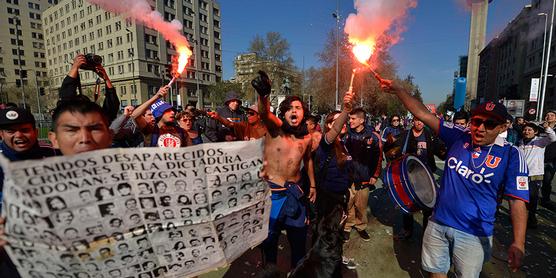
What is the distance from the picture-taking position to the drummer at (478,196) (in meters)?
2.33

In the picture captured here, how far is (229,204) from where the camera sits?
1.65m

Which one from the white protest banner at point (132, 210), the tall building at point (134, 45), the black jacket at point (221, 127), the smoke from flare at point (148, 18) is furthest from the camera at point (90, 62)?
the tall building at point (134, 45)

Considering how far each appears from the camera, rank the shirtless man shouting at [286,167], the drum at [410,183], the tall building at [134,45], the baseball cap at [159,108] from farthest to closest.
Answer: the tall building at [134,45]
the baseball cap at [159,108]
the drum at [410,183]
the shirtless man shouting at [286,167]

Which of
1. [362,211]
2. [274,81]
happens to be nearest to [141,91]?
[274,81]

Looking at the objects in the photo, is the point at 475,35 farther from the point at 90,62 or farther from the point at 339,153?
the point at 90,62

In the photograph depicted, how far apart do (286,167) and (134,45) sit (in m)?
41.2

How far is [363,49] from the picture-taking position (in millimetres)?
4086

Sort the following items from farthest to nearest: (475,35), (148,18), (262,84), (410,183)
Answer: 1. (475,35)
2. (148,18)
3. (410,183)
4. (262,84)

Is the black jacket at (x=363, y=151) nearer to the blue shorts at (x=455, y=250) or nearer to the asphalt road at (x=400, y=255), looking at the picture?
the asphalt road at (x=400, y=255)

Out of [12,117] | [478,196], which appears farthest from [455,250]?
[12,117]

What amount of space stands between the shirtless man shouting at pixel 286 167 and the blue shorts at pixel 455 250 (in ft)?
4.21

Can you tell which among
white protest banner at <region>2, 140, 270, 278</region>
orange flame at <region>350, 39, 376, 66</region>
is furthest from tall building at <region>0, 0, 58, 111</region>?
white protest banner at <region>2, 140, 270, 278</region>

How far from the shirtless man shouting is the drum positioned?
4.46ft

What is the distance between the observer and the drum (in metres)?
3.65
